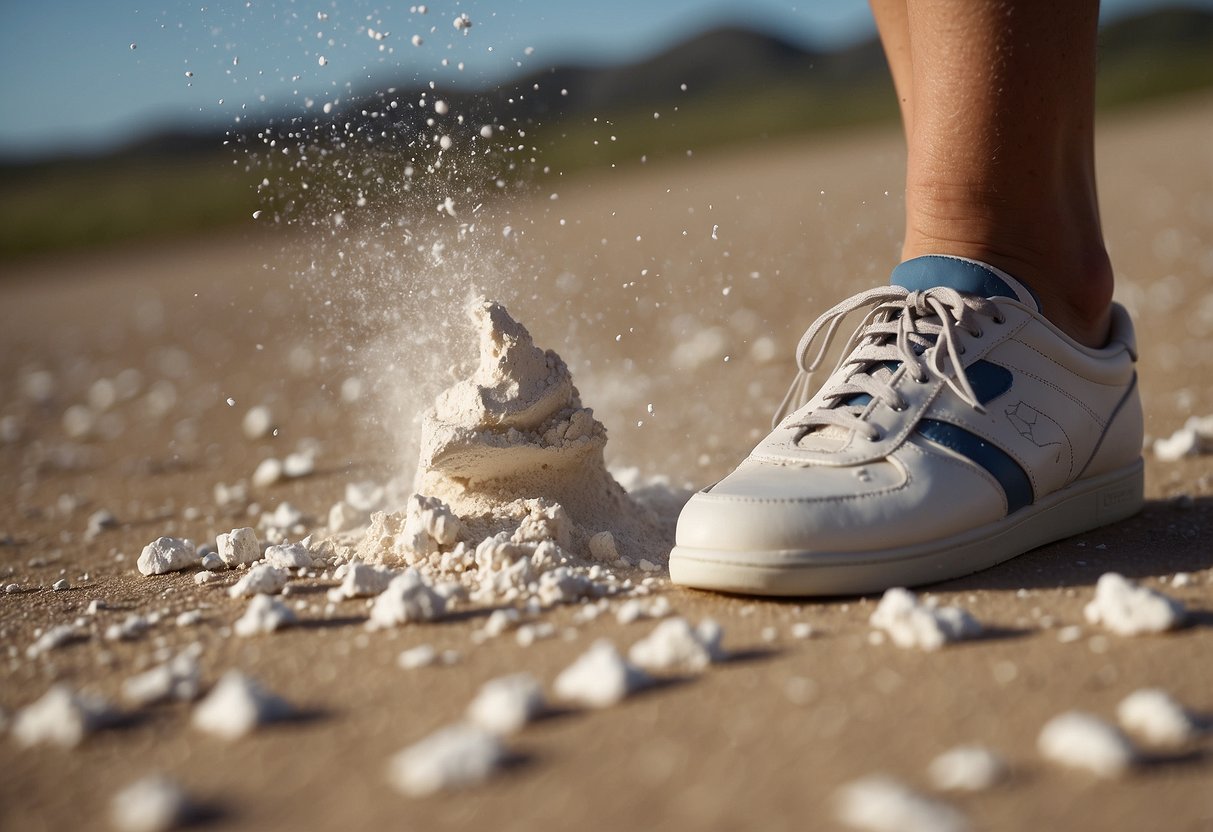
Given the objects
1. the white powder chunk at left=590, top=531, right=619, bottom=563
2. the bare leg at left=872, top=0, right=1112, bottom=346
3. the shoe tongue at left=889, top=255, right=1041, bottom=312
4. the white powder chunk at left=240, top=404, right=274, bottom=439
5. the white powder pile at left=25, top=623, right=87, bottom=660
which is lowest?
the white powder chunk at left=240, top=404, right=274, bottom=439

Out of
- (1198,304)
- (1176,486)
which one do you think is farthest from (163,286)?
(1176,486)

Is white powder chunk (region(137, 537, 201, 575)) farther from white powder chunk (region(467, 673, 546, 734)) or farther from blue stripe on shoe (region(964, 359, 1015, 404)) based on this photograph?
blue stripe on shoe (region(964, 359, 1015, 404))

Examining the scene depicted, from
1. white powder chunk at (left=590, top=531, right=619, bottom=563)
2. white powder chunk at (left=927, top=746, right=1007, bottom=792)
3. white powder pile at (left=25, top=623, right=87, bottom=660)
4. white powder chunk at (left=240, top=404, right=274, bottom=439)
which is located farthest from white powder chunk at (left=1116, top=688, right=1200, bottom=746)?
white powder chunk at (left=240, top=404, right=274, bottom=439)

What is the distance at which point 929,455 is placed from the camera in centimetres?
167

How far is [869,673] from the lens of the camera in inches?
50.6

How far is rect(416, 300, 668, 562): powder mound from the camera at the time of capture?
1.89 metres

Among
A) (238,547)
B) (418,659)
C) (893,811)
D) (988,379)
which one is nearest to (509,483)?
(238,547)

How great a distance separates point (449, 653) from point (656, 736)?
35 centimetres

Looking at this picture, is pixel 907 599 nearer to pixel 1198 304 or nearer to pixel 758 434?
pixel 758 434

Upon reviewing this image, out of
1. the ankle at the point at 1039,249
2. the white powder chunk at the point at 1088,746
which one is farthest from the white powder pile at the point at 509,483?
the white powder chunk at the point at 1088,746

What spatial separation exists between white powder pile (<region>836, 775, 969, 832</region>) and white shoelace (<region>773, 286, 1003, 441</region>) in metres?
0.76

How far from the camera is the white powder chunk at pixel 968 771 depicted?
1.02 m

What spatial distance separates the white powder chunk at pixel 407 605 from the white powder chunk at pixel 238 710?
0.28m

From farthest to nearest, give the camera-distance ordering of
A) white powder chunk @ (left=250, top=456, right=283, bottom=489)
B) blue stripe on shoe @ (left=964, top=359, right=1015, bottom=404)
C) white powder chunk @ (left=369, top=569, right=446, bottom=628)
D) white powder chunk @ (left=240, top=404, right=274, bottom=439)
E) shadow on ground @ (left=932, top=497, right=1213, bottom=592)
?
white powder chunk @ (left=240, top=404, right=274, bottom=439)
white powder chunk @ (left=250, top=456, right=283, bottom=489)
blue stripe on shoe @ (left=964, top=359, right=1015, bottom=404)
shadow on ground @ (left=932, top=497, right=1213, bottom=592)
white powder chunk @ (left=369, top=569, right=446, bottom=628)
